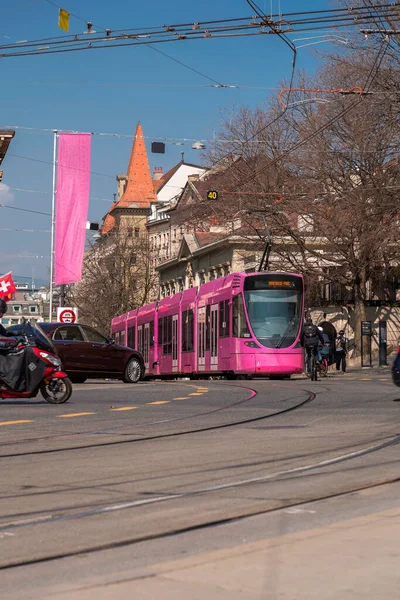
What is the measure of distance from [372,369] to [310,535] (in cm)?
4060

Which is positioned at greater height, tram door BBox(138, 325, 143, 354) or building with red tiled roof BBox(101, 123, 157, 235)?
building with red tiled roof BBox(101, 123, 157, 235)

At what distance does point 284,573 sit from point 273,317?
89.1 feet

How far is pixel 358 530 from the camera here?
6.32 meters

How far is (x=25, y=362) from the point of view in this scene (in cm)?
1755

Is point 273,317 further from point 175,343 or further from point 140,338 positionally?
point 140,338

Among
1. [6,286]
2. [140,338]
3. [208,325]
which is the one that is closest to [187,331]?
[208,325]

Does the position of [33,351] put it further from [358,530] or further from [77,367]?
[358,530]

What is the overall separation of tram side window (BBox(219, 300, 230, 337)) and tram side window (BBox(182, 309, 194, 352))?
11.5ft

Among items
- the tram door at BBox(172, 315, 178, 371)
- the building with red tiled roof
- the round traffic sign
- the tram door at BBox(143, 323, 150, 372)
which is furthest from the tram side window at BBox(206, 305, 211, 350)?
the building with red tiled roof

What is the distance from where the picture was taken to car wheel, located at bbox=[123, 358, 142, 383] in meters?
29.2

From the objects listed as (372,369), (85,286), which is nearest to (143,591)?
(372,369)

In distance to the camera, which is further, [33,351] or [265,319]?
[265,319]

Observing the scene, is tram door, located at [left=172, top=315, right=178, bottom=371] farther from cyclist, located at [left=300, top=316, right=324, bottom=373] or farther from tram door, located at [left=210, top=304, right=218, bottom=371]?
cyclist, located at [left=300, top=316, right=324, bottom=373]

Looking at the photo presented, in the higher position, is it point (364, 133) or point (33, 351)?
point (364, 133)
